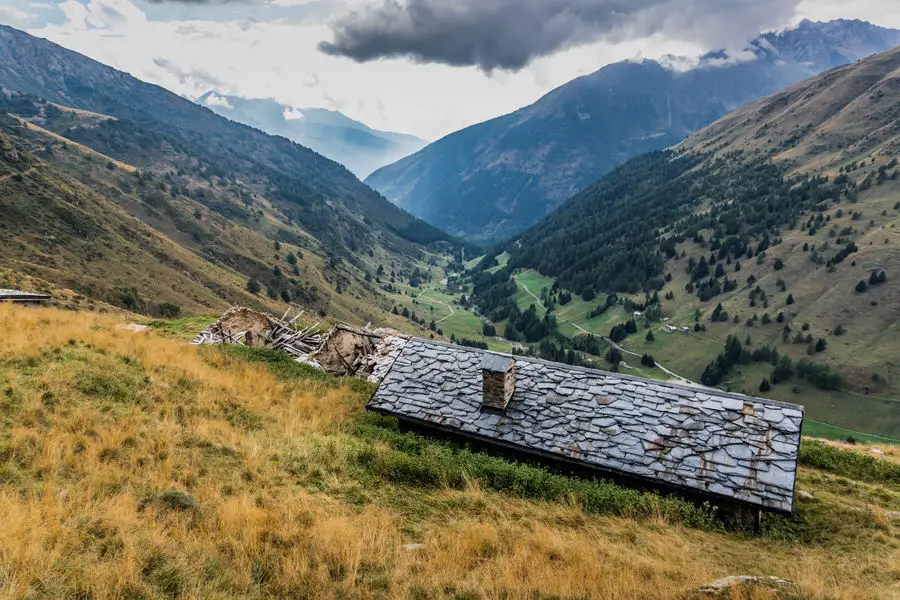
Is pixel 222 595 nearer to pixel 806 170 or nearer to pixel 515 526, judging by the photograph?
pixel 515 526

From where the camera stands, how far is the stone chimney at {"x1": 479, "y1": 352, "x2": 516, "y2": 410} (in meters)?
15.5

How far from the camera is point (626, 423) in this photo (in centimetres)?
1438

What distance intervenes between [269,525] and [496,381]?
8948 millimetres

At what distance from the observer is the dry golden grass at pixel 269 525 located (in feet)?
22.4

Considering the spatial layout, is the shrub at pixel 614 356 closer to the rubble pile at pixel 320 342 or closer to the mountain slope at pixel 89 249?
the mountain slope at pixel 89 249

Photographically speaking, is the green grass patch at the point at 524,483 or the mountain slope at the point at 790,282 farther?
the mountain slope at the point at 790,282

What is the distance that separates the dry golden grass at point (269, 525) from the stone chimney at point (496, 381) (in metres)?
4.32

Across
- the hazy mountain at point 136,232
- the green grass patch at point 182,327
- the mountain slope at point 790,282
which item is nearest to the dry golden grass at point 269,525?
the green grass patch at point 182,327

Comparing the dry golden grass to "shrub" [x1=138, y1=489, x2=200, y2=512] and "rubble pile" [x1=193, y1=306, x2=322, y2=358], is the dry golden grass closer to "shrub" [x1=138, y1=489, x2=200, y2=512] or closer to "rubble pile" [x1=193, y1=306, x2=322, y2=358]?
"shrub" [x1=138, y1=489, x2=200, y2=512]

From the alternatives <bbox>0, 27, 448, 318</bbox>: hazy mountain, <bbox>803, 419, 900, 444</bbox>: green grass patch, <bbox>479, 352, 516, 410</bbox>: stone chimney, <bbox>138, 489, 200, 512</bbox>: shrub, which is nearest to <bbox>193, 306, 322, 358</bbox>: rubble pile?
<bbox>479, 352, 516, 410</bbox>: stone chimney

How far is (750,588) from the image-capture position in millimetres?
7418

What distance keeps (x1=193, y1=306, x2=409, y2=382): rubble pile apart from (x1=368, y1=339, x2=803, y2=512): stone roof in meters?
9.34

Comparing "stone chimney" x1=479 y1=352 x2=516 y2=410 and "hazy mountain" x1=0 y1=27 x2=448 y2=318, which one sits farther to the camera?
"hazy mountain" x1=0 y1=27 x2=448 y2=318

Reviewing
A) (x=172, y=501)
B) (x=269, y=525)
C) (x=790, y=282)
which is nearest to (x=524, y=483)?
(x=269, y=525)
